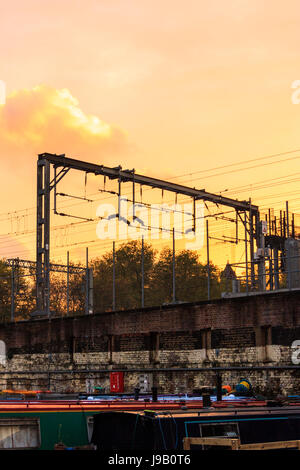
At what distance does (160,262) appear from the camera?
74000 mm

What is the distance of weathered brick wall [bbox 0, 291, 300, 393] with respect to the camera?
891 inches

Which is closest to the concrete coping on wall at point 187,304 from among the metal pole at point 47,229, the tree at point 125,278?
the metal pole at point 47,229

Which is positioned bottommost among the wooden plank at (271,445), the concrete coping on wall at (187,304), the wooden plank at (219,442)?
the wooden plank at (271,445)

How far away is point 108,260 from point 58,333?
161 ft

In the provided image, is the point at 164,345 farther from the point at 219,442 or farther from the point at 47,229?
the point at 219,442

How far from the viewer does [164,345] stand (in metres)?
26.0

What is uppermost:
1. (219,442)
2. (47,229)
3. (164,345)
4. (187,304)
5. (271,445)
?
(47,229)

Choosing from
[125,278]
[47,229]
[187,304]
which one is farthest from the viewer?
[125,278]

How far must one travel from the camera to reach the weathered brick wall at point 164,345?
22641 mm

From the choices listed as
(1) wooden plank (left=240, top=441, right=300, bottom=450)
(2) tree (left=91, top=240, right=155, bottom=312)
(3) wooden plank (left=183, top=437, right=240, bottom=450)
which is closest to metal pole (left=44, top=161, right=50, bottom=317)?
(1) wooden plank (left=240, top=441, right=300, bottom=450)

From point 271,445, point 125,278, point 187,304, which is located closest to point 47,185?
point 187,304

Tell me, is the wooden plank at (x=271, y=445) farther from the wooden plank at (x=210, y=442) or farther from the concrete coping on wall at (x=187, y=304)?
the concrete coping on wall at (x=187, y=304)

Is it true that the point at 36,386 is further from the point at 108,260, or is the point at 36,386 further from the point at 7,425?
the point at 108,260

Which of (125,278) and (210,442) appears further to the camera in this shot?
(125,278)
